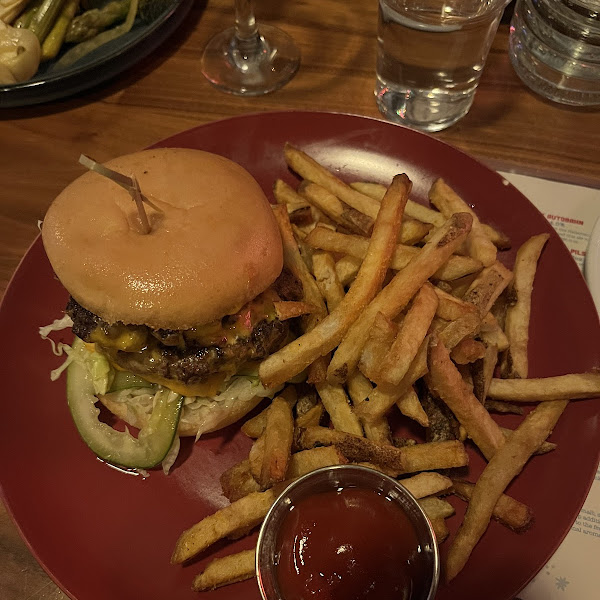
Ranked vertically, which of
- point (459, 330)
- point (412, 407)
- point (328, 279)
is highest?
point (459, 330)

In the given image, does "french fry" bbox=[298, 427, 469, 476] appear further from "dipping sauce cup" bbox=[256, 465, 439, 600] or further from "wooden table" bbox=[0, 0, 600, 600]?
"wooden table" bbox=[0, 0, 600, 600]

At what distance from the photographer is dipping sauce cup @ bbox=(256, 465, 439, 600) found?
4.67 ft

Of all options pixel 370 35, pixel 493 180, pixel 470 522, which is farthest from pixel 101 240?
pixel 370 35

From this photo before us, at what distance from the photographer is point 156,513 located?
6.03 ft

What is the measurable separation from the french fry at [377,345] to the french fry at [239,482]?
0.46 m

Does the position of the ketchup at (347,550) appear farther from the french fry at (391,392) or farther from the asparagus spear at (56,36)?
the asparagus spear at (56,36)

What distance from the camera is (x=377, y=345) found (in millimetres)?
1655

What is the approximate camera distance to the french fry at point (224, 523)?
5.25 feet

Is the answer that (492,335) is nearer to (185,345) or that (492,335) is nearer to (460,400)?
(460,400)

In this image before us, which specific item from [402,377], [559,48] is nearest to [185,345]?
[402,377]

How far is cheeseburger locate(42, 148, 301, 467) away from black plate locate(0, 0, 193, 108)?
1138mm

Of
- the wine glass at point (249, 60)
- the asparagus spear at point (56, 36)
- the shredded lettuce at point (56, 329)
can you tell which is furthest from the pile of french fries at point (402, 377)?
the asparagus spear at point (56, 36)

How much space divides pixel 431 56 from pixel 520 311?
1204mm

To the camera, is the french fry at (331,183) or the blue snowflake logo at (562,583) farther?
the french fry at (331,183)
